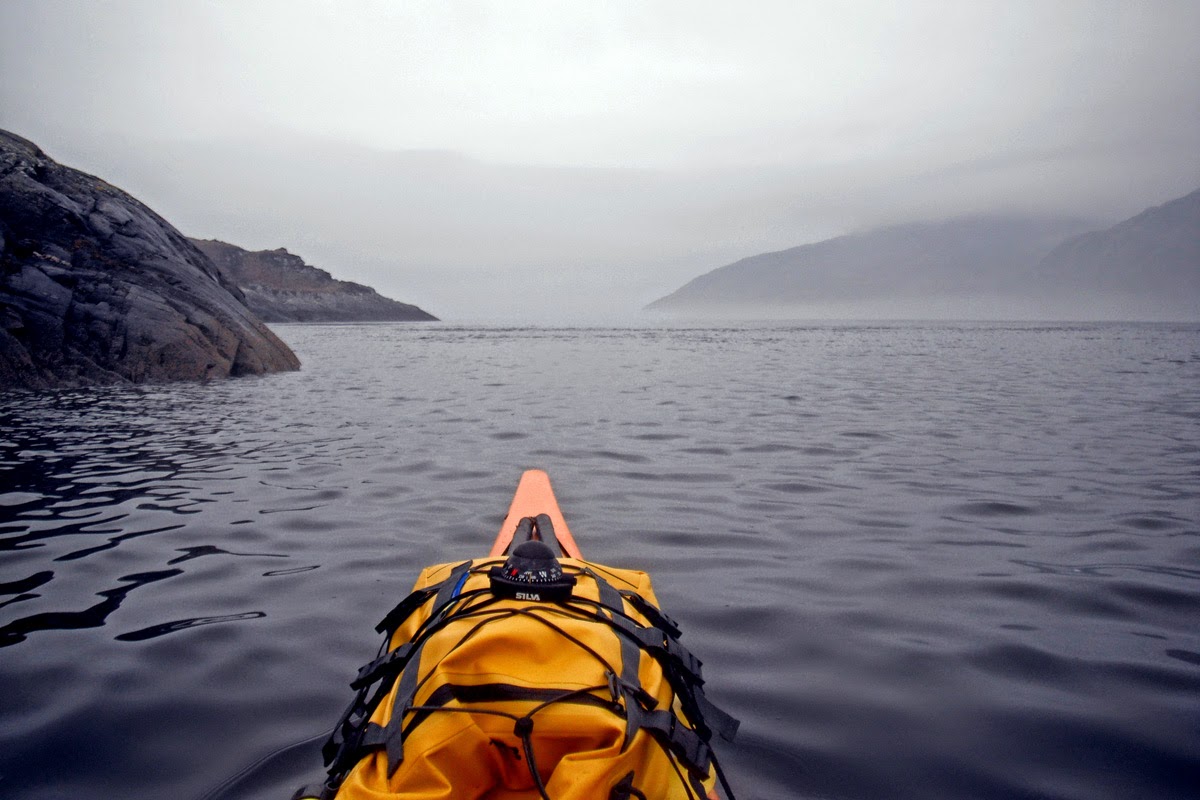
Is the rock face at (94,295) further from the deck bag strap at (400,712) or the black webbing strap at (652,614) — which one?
the black webbing strap at (652,614)

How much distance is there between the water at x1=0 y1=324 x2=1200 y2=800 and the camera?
293 centimetres

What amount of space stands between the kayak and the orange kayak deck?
1491 millimetres

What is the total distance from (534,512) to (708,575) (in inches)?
50.1


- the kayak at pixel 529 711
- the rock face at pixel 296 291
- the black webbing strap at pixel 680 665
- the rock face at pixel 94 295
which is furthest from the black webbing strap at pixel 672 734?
the rock face at pixel 296 291

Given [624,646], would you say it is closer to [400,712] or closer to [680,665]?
[680,665]

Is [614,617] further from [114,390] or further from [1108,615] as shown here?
[114,390]

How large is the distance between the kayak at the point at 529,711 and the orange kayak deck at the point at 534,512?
149 cm

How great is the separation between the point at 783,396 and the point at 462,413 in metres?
6.35

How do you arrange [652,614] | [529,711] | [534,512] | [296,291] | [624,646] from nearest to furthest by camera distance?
1. [529,711]
2. [624,646]
3. [652,614]
4. [534,512]
5. [296,291]

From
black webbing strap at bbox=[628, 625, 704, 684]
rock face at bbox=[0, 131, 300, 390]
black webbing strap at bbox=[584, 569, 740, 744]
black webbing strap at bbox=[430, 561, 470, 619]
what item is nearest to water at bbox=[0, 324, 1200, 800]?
black webbing strap at bbox=[584, 569, 740, 744]

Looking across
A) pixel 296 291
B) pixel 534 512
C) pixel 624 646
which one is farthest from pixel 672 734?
pixel 296 291

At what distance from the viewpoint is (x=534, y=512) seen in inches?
189

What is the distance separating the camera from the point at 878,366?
842 inches

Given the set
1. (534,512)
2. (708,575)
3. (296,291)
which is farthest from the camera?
(296,291)
